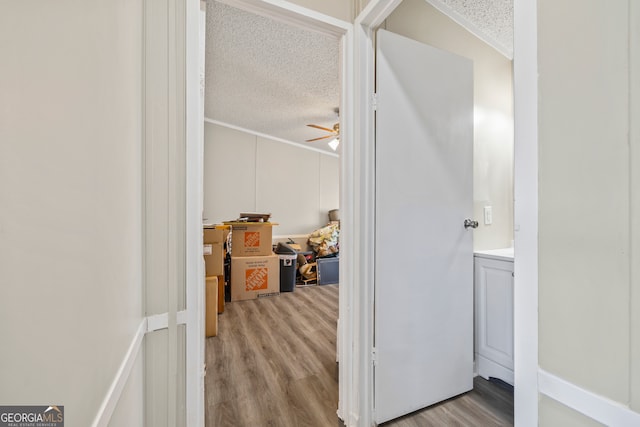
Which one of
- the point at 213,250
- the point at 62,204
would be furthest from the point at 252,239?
the point at 62,204

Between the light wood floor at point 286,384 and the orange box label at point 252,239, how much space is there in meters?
1.05

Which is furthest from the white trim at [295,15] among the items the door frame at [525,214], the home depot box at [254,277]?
the home depot box at [254,277]

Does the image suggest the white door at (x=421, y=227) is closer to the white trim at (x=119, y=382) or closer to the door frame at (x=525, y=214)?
the door frame at (x=525, y=214)

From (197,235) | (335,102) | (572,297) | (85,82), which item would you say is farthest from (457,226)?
(335,102)

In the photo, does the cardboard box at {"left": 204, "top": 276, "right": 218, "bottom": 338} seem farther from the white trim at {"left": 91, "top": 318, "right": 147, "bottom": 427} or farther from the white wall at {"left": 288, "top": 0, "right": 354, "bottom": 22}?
the white wall at {"left": 288, "top": 0, "right": 354, "bottom": 22}

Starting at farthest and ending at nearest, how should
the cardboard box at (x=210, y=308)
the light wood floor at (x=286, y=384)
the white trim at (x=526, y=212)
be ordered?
the cardboard box at (x=210, y=308) < the light wood floor at (x=286, y=384) < the white trim at (x=526, y=212)

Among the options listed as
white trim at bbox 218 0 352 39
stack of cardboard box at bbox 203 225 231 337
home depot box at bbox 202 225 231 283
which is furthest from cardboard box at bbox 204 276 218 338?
white trim at bbox 218 0 352 39

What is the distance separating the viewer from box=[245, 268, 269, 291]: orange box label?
144 inches

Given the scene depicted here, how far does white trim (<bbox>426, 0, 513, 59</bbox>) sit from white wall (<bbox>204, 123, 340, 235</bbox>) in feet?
8.91

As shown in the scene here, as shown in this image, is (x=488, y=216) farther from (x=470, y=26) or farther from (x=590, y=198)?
(x=590, y=198)

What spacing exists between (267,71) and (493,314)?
116 inches

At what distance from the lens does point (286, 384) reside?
71.4 inches

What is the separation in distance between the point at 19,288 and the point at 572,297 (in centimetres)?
101

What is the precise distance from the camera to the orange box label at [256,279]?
3.65 metres
